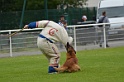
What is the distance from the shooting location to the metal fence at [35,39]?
24.0 m

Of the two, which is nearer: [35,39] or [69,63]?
[69,63]

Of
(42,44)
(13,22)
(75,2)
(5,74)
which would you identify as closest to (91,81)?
(42,44)

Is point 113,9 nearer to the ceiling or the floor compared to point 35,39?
nearer to the ceiling

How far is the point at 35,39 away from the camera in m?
24.1

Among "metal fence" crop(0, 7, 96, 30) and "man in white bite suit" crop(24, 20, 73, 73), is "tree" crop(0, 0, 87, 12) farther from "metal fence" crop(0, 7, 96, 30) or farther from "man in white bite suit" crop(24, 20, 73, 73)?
"man in white bite suit" crop(24, 20, 73, 73)

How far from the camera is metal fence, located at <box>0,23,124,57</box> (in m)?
24.0

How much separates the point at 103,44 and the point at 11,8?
91.4ft

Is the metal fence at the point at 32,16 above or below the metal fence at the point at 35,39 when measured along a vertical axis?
above

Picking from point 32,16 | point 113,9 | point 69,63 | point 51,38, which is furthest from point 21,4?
point 69,63

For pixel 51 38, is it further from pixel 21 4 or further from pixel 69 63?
pixel 21 4

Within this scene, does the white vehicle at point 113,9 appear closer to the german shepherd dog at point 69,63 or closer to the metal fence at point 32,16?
the metal fence at point 32,16

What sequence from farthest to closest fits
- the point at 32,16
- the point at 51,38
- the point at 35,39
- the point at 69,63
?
the point at 32,16 → the point at 35,39 → the point at 51,38 → the point at 69,63

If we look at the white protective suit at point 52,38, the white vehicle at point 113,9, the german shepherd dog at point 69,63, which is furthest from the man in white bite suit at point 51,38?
the white vehicle at point 113,9

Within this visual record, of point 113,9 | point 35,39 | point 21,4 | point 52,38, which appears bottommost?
point 35,39
